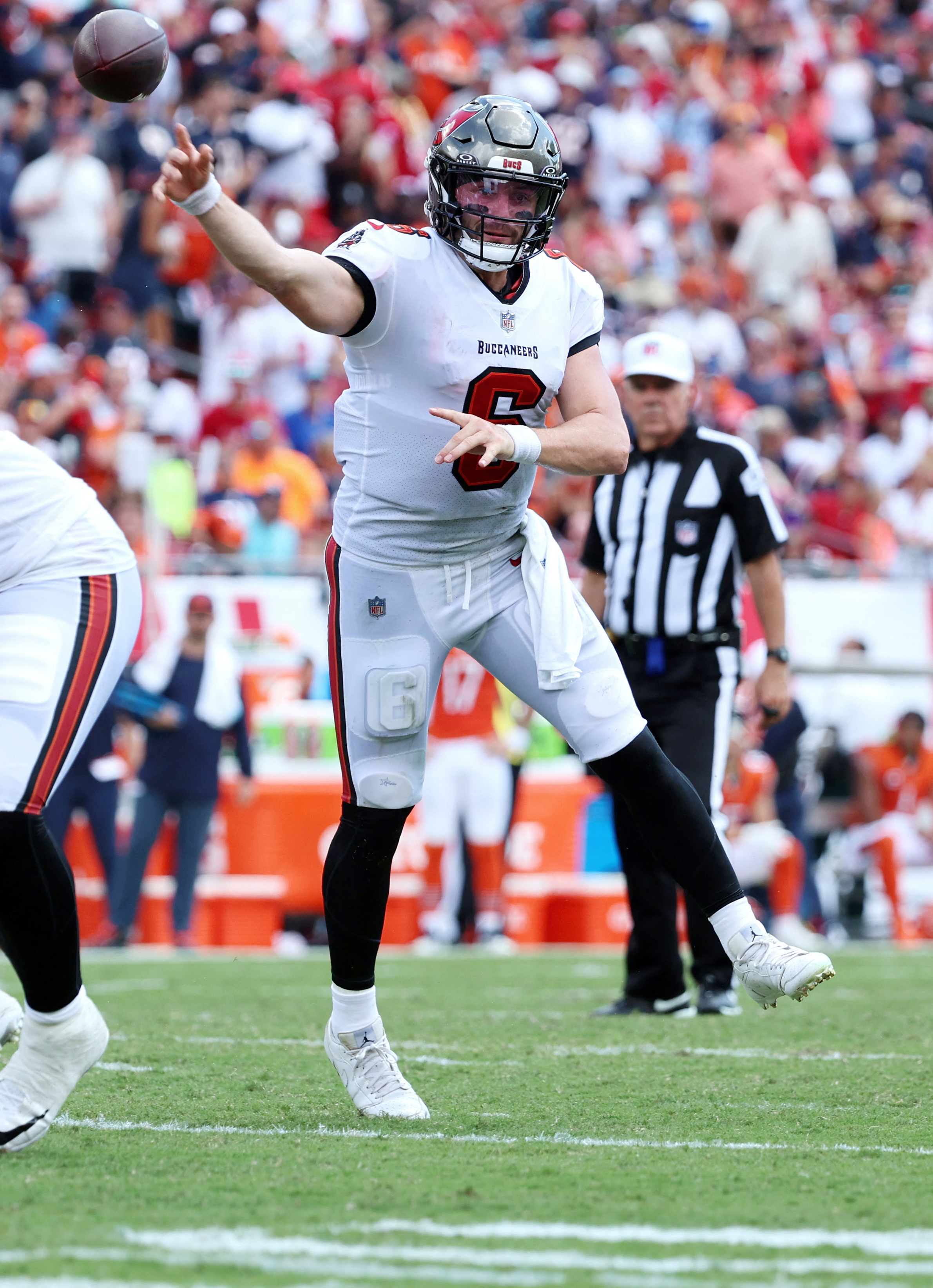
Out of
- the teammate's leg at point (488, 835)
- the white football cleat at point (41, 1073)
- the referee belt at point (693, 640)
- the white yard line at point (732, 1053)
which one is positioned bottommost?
the teammate's leg at point (488, 835)

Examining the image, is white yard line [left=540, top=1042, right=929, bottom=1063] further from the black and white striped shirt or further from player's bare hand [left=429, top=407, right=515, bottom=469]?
player's bare hand [left=429, top=407, right=515, bottom=469]

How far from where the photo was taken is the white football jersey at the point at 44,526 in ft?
11.5

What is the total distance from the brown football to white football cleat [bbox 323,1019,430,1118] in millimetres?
1875

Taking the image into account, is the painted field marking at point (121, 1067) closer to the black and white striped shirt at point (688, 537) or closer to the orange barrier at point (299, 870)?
the black and white striped shirt at point (688, 537)

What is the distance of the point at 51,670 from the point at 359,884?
897mm

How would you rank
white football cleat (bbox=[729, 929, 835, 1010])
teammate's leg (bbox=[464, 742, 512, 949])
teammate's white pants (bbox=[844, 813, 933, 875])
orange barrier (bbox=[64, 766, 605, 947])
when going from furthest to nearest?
teammate's white pants (bbox=[844, 813, 933, 875]), orange barrier (bbox=[64, 766, 605, 947]), teammate's leg (bbox=[464, 742, 512, 949]), white football cleat (bbox=[729, 929, 835, 1010])

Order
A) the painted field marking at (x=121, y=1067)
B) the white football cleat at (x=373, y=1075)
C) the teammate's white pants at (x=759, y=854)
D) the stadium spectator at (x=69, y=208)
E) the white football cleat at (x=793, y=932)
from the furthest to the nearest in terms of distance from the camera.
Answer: the stadium spectator at (x=69, y=208)
the teammate's white pants at (x=759, y=854)
the white football cleat at (x=793, y=932)
the painted field marking at (x=121, y=1067)
the white football cleat at (x=373, y=1075)

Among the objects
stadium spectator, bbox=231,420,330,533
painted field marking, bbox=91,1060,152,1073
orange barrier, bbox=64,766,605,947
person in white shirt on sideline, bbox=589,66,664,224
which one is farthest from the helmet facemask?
person in white shirt on sideline, bbox=589,66,664,224

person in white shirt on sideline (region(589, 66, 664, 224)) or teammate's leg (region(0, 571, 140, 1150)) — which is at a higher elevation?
person in white shirt on sideline (region(589, 66, 664, 224))

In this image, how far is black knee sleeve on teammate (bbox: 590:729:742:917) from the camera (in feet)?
13.1

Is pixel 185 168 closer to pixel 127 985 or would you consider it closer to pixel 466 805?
pixel 127 985

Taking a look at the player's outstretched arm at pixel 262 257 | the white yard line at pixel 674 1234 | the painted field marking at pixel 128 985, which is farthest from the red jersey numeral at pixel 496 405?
the painted field marking at pixel 128 985

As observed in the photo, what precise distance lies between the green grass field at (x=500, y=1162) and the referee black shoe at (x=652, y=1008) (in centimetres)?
22

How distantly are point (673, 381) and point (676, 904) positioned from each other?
1.65 m
